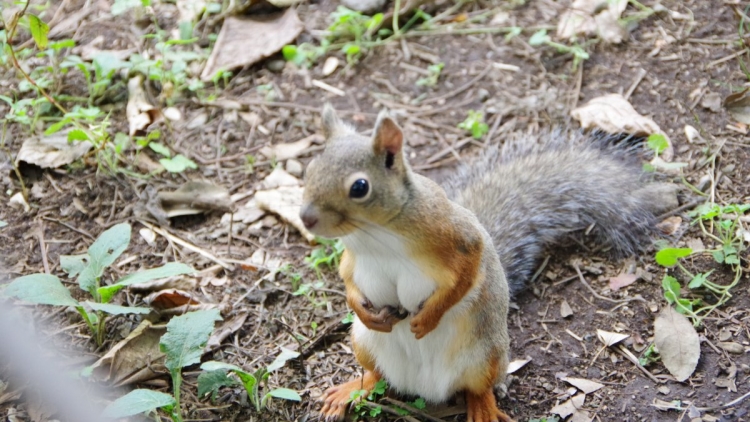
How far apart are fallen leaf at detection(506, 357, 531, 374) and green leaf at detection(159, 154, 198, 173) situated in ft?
5.23

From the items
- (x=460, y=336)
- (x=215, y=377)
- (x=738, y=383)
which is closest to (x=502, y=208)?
(x=460, y=336)

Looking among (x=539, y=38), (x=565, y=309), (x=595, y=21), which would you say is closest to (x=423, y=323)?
(x=565, y=309)

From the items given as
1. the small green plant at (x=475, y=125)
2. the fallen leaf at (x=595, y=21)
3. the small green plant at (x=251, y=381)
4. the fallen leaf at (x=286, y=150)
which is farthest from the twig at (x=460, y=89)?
the small green plant at (x=251, y=381)

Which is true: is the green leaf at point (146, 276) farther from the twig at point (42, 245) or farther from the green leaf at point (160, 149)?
the green leaf at point (160, 149)

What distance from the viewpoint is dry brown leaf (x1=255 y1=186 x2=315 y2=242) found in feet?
9.77

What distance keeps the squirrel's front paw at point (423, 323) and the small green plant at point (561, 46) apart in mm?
1960

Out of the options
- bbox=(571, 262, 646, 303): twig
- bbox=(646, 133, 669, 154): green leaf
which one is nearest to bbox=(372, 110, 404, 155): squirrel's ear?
bbox=(571, 262, 646, 303): twig

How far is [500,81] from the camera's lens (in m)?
3.56

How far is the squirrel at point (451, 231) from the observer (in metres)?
1.85

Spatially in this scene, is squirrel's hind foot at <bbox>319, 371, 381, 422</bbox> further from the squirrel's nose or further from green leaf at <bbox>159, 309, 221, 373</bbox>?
the squirrel's nose

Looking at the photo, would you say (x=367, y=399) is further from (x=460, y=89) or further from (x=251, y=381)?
(x=460, y=89)

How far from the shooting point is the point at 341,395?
236cm

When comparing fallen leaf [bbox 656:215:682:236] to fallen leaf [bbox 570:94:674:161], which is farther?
fallen leaf [bbox 570:94:674:161]

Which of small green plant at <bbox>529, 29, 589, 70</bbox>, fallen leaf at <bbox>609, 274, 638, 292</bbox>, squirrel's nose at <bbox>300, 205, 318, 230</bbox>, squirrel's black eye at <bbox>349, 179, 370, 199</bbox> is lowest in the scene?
fallen leaf at <bbox>609, 274, 638, 292</bbox>
